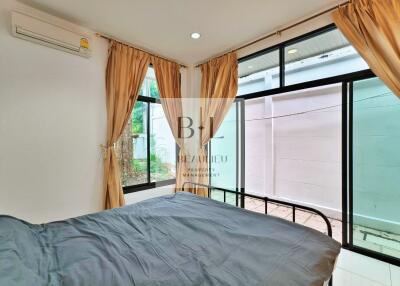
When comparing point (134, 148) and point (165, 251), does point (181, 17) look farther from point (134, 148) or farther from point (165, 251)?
point (165, 251)

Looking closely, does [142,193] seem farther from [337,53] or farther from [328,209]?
[337,53]

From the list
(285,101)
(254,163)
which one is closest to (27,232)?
(254,163)

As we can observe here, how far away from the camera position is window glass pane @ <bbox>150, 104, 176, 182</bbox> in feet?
10.9

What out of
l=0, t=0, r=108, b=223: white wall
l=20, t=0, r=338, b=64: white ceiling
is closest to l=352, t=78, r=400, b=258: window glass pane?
l=20, t=0, r=338, b=64: white ceiling

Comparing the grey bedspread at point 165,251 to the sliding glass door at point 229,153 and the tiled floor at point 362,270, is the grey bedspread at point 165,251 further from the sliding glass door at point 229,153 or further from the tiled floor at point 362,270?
the sliding glass door at point 229,153

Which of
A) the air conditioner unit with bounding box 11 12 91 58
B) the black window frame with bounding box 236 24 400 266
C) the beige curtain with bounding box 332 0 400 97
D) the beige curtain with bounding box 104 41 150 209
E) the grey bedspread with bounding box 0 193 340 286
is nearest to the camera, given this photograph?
the grey bedspread with bounding box 0 193 340 286

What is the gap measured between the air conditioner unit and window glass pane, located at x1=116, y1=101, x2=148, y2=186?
1.00 metres

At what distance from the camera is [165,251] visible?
1144mm

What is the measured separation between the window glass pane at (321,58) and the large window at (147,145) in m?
2.01

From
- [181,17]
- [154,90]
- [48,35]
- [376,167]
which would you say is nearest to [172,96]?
[154,90]

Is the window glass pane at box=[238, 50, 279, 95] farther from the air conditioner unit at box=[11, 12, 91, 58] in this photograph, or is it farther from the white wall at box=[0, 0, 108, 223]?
the air conditioner unit at box=[11, 12, 91, 58]

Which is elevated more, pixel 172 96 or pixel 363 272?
pixel 172 96

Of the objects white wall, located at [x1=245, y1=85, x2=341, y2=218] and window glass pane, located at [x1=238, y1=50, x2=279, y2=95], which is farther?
white wall, located at [x1=245, y1=85, x2=341, y2=218]

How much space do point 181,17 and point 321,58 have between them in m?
1.77
